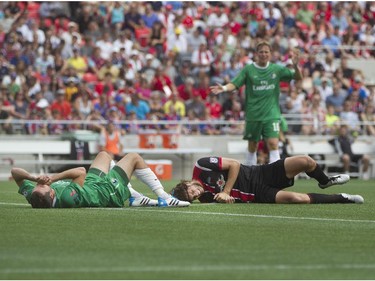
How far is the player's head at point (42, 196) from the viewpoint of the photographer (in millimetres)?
13781

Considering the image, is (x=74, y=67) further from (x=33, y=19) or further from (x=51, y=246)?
(x=51, y=246)

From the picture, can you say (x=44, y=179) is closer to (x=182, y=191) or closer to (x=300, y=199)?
(x=182, y=191)

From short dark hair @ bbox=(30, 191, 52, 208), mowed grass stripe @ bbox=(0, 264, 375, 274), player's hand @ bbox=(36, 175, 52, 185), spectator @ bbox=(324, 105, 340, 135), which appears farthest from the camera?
spectator @ bbox=(324, 105, 340, 135)

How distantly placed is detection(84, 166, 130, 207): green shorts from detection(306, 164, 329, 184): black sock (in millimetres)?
2792

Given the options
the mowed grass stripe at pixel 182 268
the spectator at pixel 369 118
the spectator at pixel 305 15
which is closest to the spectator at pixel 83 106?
the spectator at pixel 369 118

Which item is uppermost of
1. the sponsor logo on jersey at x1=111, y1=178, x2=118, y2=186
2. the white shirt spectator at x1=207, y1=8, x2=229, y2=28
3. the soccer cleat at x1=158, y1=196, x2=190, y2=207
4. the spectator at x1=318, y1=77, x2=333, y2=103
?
the white shirt spectator at x1=207, y1=8, x2=229, y2=28

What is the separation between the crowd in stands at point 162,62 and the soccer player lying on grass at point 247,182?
13303mm

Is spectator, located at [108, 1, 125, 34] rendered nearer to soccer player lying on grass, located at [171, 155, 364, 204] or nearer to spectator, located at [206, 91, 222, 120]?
spectator, located at [206, 91, 222, 120]

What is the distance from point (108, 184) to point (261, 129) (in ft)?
Result: 23.5

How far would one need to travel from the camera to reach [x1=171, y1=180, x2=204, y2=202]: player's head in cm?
1466

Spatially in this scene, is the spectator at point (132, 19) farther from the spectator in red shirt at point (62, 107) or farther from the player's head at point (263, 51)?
the player's head at point (263, 51)

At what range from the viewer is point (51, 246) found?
399 inches

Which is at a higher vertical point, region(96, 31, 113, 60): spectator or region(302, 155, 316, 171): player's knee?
region(96, 31, 113, 60): spectator

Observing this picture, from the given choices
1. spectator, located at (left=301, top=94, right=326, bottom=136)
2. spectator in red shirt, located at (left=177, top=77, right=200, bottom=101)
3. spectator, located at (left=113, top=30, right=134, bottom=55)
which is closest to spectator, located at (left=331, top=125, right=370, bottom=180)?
spectator, located at (left=301, top=94, right=326, bottom=136)
